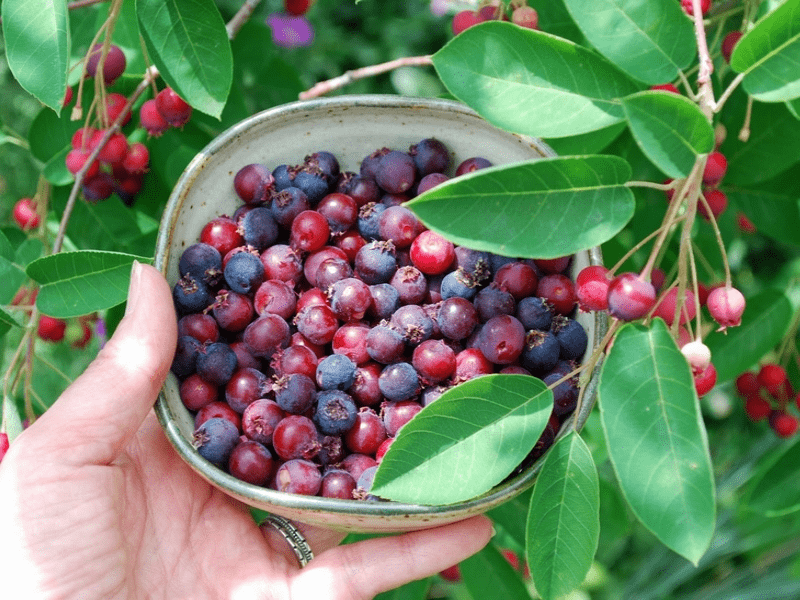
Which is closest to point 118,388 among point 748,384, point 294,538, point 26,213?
point 294,538

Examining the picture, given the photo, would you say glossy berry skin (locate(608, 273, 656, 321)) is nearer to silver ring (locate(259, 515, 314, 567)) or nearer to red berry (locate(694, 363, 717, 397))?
red berry (locate(694, 363, 717, 397))

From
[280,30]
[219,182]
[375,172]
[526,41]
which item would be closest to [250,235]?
[219,182]

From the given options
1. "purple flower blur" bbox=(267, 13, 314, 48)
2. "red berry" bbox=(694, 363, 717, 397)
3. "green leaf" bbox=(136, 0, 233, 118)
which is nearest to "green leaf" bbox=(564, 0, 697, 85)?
"red berry" bbox=(694, 363, 717, 397)

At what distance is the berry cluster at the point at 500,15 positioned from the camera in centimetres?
119

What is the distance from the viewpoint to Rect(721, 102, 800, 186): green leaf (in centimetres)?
134

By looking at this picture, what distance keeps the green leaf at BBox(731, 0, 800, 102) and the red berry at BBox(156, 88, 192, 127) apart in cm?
92

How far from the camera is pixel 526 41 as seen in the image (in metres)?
0.90

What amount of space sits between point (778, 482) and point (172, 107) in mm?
1339

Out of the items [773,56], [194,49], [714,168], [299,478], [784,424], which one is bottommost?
[784,424]

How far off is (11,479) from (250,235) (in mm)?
556

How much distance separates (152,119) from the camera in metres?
1.39

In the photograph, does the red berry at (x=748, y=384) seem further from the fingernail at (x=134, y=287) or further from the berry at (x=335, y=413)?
the fingernail at (x=134, y=287)

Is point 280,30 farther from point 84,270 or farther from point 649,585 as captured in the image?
point 649,585

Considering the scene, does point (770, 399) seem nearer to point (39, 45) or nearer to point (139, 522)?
point (139, 522)
